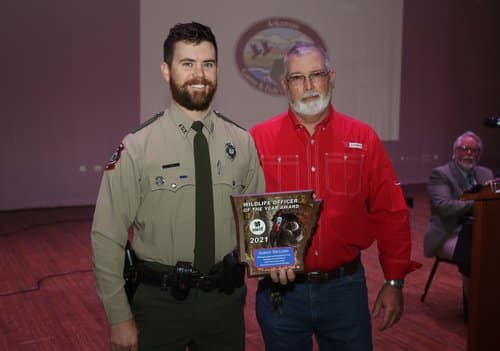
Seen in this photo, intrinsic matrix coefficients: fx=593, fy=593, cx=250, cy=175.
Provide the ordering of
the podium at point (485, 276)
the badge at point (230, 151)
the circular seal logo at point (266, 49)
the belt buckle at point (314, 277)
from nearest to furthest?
the badge at point (230, 151) → the belt buckle at point (314, 277) → the podium at point (485, 276) → the circular seal logo at point (266, 49)

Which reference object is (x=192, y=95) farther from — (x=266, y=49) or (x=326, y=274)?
(x=266, y=49)

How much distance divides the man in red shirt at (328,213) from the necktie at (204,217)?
1.06ft

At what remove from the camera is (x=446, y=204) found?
3.83 m

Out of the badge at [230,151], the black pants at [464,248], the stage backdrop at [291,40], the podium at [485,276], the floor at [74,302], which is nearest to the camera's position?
the badge at [230,151]

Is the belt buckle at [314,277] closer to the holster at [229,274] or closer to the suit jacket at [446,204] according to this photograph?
the holster at [229,274]

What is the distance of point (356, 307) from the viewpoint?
6.60 ft

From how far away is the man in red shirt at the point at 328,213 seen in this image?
1.99 metres

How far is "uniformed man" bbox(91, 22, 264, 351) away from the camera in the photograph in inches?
67.1

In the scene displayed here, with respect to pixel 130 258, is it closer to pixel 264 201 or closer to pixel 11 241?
pixel 264 201

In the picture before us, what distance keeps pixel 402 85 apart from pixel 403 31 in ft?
2.79

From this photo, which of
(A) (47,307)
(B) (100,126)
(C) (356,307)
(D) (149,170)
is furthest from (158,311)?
(B) (100,126)

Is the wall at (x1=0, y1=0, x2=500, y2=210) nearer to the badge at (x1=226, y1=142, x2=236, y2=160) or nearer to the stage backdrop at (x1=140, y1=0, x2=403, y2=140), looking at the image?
the stage backdrop at (x1=140, y1=0, x2=403, y2=140)

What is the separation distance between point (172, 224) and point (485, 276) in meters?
1.25

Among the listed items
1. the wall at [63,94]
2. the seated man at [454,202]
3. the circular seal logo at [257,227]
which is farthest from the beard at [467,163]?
the wall at [63,94]
